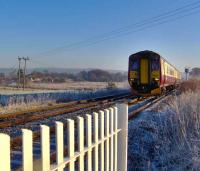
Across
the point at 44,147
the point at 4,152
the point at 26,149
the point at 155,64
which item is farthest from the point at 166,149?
the point at 155,64

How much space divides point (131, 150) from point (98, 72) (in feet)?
500

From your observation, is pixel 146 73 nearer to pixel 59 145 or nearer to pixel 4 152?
pixel 59 145

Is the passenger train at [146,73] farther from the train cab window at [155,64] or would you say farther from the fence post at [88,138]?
the fence post at [88,138]

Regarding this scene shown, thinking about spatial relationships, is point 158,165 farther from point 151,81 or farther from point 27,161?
point 151,81

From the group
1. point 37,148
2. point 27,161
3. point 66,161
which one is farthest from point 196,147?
point 27,161

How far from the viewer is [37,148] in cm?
651

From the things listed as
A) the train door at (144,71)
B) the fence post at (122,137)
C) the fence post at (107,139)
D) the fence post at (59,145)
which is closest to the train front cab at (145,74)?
the train door at (144,71)

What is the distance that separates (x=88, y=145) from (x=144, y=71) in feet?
72.1

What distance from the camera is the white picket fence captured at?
216cm

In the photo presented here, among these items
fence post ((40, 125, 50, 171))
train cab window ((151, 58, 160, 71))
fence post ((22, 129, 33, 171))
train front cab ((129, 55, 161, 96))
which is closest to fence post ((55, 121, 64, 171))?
fence post ((40, 125, 50, 171))

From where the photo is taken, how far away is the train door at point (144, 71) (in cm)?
2478

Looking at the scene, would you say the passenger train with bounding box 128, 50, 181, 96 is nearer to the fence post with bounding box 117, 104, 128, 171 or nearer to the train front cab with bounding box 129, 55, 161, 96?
the train front cab with bounding box 129, 55, 161, 96

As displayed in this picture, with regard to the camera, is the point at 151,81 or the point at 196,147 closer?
the point at 196,147

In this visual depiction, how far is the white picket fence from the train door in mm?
20659
